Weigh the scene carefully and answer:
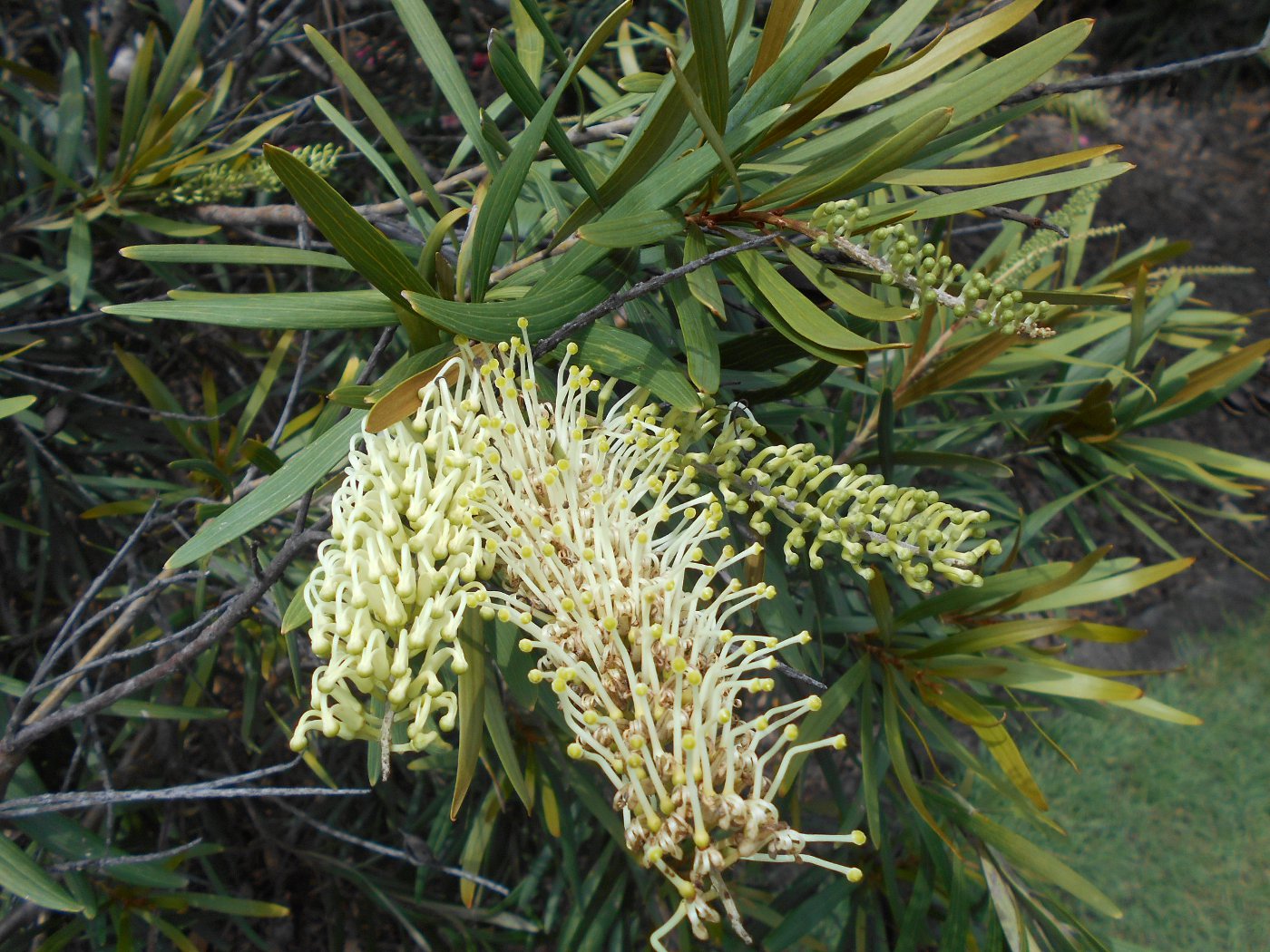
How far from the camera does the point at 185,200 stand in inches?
36.8

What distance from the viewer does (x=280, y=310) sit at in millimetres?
522

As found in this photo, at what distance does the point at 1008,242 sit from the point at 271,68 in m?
1.31

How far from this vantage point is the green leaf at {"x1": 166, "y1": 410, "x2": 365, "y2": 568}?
0.50 m

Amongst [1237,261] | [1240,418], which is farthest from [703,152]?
[1237,261]

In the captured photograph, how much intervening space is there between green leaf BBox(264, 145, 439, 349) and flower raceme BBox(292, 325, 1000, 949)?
0.14 feet

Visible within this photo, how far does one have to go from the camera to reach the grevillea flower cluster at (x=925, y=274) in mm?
453

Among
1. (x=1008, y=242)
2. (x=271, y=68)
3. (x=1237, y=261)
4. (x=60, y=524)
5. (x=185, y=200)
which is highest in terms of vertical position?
(x=271, y=68)

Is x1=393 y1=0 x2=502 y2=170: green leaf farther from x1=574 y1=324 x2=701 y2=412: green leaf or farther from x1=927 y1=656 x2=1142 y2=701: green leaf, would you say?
x1=927 y1=656 x2=1142 y2=701: green leaf

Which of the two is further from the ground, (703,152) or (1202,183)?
(703,152)

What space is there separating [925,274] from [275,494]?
0.40m

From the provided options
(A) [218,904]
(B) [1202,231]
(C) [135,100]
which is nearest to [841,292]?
(C) [135,100]

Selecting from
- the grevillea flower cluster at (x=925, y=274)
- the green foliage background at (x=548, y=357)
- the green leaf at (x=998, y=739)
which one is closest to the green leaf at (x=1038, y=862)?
the green foliage background at (x=548, y=357)

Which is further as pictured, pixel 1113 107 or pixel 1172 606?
pixel 1113 107

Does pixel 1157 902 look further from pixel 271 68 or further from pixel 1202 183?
pixel 1202 183
